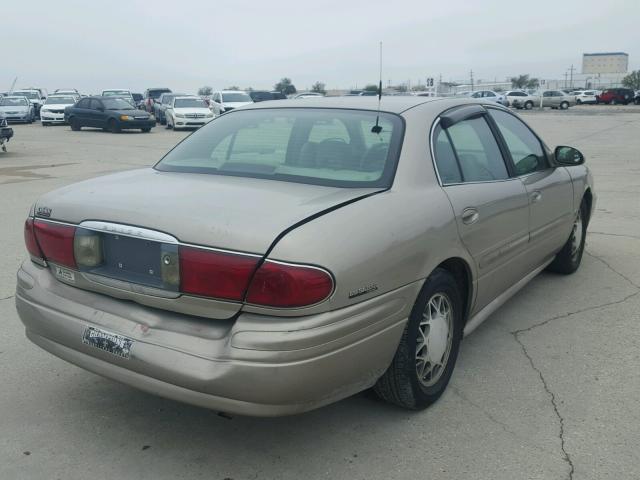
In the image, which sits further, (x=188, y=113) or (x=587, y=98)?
(x=587, y=98)

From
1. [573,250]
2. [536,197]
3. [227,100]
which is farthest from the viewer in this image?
[227,100]

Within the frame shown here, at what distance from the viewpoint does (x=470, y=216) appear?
333 centimetres

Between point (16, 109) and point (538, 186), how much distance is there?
33.3m

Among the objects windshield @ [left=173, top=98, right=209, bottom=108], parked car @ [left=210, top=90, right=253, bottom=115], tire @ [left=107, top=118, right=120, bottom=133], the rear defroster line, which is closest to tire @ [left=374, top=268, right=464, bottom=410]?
the rear defroster line

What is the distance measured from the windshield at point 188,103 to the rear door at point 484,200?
24737 mm

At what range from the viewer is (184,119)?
2688cm

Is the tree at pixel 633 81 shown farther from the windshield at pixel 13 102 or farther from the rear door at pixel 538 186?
the rear door at pixel 538 186

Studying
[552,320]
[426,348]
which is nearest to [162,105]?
[552,320]

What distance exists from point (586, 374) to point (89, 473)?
2683mm

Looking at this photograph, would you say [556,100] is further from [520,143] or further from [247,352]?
[247,352]

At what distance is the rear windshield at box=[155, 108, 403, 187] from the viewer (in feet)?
10.3

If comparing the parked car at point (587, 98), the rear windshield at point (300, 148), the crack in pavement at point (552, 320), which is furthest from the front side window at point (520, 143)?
the parked car at point (587, 98)

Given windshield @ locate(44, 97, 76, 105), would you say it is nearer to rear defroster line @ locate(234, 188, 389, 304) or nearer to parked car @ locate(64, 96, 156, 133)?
parked car @ locate(64, 96, 156, 133)

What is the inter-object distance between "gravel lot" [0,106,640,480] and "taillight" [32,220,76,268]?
2.71ft
